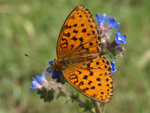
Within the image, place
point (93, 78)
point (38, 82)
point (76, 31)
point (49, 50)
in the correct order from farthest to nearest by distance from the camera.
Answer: point (49, 50), point (38, 82), point (76, 31), point (93, 78)

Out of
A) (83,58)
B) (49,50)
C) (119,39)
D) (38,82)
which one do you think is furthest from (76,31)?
(49,50)

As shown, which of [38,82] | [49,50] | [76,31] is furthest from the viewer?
[49,50]

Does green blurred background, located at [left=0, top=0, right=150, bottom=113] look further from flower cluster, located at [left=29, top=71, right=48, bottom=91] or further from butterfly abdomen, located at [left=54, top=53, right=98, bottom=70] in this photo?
butterfly abdomen, located at [left=54, top=53, right=98, bottom=70]

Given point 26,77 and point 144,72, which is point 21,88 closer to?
point 26,77

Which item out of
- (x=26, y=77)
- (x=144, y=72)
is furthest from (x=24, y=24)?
(x=144, y=72)

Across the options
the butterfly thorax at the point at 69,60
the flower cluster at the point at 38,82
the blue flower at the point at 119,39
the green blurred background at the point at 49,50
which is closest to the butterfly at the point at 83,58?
the butterfly thorax at the point at 69,60

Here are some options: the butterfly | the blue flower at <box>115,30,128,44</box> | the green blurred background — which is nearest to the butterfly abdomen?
the butterfly

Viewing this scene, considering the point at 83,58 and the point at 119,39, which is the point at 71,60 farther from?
the point at 119,39
